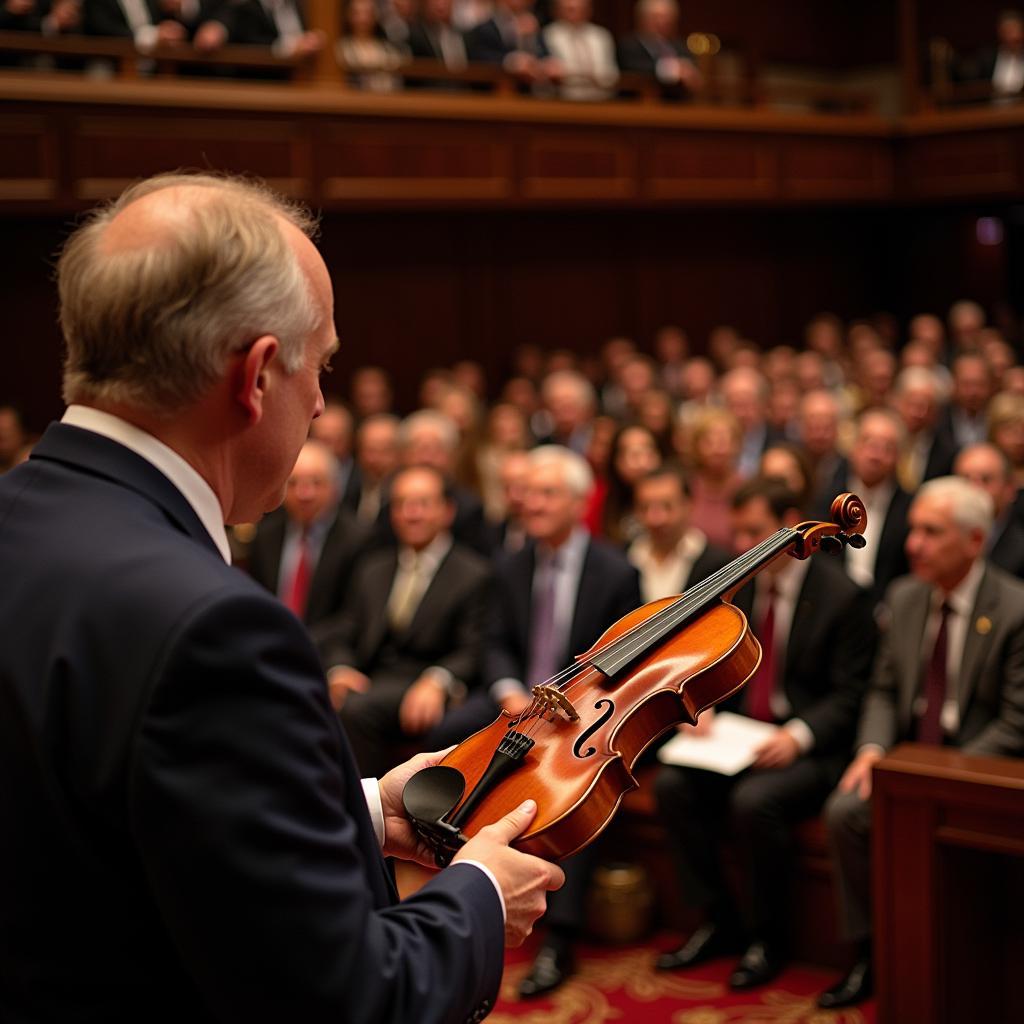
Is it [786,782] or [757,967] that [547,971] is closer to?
[757,967]

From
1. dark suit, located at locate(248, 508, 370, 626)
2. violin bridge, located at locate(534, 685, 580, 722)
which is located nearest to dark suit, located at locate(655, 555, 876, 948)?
dark suit, located at locate(248, 508, 370, 626)

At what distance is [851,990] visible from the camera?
3480 millimetres

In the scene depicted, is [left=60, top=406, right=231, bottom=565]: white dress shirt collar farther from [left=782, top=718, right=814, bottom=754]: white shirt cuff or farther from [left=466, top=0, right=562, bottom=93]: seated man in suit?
[left=466, top=0, right=562, bottom=93]: seated man in suit

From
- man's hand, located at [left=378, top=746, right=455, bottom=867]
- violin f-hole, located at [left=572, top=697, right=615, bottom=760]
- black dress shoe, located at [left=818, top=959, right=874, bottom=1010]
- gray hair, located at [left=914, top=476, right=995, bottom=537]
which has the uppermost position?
violin f-hole, located at [left=572, top=697, right=615, bottom=760]

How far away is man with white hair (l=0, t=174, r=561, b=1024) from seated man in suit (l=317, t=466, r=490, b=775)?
3.24m

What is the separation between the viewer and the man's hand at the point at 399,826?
1448 millimetres

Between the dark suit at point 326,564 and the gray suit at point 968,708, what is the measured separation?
7.48ft

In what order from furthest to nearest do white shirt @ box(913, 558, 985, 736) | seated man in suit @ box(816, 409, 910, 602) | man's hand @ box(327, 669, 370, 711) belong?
seated man in suit @ box(816, 409, 910, 602) → man's hand @ box(327, 669, 370, 711) → white shirt @ box(913, 558, 985, 736)

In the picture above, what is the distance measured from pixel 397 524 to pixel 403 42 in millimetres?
5982

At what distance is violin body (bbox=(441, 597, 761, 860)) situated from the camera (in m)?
1.32

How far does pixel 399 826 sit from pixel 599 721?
26cm

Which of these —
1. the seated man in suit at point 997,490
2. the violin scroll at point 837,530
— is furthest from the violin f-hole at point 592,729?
the seated man in suit at point 997,490

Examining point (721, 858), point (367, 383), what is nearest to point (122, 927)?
point (721, 858)

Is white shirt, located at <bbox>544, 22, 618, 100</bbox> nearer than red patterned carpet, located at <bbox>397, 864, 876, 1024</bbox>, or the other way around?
red patterned carpet, located at <bbox>397, 864, 876, 1024</bbox>
